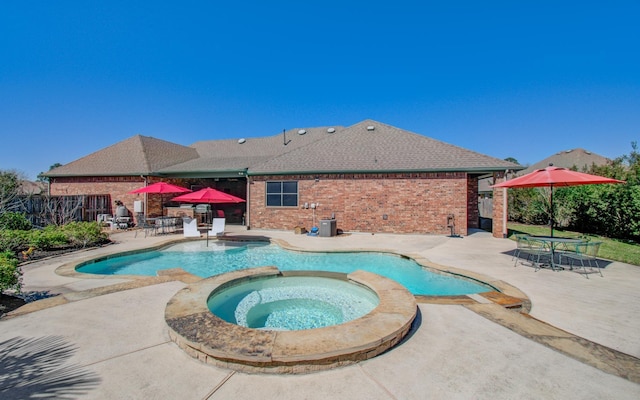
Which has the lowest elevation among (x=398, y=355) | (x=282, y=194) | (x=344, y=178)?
(x=398, y=355)

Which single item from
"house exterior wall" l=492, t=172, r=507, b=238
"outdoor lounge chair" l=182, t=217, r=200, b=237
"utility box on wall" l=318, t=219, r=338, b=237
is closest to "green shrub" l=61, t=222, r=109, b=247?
"outdoor lounge chair" l=182, t=217, r=200, b=237

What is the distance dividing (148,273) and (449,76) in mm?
20605

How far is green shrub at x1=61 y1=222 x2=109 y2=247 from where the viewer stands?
9548 millimetres

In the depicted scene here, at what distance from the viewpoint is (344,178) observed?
13961 millimetres

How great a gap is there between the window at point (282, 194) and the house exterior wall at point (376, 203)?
0.23 meters

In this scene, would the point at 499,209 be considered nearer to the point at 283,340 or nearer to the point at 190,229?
the point at 283,340

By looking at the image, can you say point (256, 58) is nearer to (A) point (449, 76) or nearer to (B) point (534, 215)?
(A) point (449, 76)

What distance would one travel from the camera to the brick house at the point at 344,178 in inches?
510

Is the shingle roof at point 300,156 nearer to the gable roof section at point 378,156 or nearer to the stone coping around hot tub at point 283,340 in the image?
the gable roof section at point 378,156

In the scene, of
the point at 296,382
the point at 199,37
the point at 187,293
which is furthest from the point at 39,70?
the point at 296,382

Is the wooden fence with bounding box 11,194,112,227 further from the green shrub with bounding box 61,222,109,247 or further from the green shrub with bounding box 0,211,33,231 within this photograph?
the green shrub with bounding box 61,222,109,247

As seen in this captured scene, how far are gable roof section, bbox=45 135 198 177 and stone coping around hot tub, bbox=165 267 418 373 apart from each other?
15.1 meters

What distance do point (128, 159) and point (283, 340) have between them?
61.8ft

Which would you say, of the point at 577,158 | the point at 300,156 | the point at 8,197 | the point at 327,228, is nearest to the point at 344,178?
the point at 327,228
